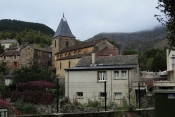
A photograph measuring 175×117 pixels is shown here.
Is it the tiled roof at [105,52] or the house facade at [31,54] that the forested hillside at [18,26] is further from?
the tiled roof at [105,52]

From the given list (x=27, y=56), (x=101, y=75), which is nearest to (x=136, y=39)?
(x=27, y=56)

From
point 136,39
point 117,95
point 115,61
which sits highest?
point 136,39

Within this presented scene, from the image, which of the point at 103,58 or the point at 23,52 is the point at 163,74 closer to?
the point at 103,58

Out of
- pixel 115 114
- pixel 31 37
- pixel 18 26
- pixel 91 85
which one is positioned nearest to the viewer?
pixel 115 114

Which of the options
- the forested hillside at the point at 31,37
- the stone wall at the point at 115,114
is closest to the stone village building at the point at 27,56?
the forested hillside at the point at 31,37

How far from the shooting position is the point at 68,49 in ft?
246

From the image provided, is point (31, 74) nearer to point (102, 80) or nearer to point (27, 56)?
point (102, 80)

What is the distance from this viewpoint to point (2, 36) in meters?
158

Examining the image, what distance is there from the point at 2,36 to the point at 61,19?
8082cm

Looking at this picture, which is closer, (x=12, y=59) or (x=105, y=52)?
(x=105, y=52)

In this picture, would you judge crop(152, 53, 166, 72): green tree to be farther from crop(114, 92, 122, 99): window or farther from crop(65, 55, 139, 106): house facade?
crop(114, 92, 122, 99): window

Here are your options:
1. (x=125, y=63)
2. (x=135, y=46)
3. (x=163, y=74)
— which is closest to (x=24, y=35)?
(x=135, y=46)

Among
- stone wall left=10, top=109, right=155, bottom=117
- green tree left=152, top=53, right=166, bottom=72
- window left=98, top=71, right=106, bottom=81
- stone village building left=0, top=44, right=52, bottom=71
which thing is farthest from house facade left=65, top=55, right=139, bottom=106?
stone village building left=0, top=44, right=52, bottom=71

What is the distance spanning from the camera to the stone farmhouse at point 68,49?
6419 cm
